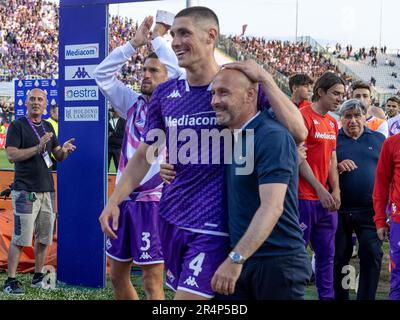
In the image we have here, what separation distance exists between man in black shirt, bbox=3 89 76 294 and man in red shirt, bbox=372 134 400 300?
10.7ft

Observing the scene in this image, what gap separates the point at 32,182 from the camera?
23.7ft

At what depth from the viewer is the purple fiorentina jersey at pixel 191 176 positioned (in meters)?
3.55

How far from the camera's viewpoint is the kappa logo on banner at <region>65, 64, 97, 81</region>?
23.2 feet

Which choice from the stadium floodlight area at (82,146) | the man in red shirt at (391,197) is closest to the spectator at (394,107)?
the stadium floodlight area at (82,146)

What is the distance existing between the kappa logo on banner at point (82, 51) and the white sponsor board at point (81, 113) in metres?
0.55

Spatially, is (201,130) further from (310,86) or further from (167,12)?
(310,86)

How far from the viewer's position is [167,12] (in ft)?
17.3

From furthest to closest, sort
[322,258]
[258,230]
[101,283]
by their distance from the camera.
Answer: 1. [101,283]
2. [322,258]
3. [258,230]

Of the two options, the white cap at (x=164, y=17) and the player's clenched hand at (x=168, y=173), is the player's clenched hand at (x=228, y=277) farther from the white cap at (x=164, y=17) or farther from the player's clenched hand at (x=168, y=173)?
the white cap at (x=164, y=17)

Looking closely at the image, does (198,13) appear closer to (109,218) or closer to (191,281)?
(109,218)

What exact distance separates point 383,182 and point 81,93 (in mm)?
3392
